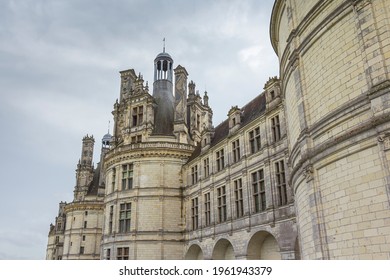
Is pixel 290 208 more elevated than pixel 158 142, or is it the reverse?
pixel 158 142

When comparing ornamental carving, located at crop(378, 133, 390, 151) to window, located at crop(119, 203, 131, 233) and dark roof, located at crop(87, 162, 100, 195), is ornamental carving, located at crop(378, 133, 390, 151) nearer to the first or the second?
window, located at crop(119, 203, 131, 233)

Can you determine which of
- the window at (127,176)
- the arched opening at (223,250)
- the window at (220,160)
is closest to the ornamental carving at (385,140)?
the arched opening at (223,250)

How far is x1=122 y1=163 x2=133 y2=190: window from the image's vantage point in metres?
27.8

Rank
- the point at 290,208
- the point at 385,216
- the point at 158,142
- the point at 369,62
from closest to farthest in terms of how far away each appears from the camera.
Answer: the point at 385,216 < the point at 369,62 < the point at 290,208 < the point at 158,142

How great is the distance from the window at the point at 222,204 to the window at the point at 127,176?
836 centimetres

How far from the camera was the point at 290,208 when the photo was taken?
16484 mm

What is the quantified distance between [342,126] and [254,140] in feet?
40.9

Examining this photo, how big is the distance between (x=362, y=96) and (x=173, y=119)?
24.0m

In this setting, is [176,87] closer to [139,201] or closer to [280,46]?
[139,201]

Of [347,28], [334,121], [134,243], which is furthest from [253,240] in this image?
[347,28]

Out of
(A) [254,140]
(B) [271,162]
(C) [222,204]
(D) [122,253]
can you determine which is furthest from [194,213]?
(B) [271,162]

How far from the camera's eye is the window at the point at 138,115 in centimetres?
2997

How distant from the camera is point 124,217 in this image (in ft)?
88.6

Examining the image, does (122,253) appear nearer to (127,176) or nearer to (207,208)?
(127,176)
